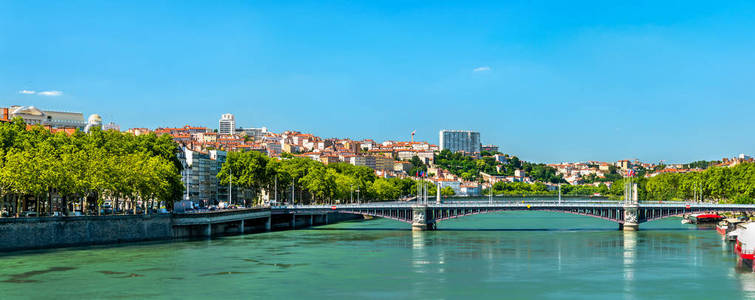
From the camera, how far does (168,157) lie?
72.2 meters

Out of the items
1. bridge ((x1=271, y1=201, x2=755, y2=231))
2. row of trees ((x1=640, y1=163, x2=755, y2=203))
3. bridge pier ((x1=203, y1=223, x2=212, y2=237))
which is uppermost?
row of trees ((x1=640, y1=163, x2=755, y2=203))

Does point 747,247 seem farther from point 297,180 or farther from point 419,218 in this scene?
point 297,180

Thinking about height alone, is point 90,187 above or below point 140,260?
above

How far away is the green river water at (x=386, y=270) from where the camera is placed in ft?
120

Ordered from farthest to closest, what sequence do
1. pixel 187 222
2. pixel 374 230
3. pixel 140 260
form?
pixel 374 230 → pixel 187 222 → pixel 140 260

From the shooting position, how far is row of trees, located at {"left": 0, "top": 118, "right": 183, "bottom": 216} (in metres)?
50.1

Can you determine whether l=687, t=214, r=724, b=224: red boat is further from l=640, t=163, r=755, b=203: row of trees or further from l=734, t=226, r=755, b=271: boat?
l=734, t=226, r=755, b=271: boat

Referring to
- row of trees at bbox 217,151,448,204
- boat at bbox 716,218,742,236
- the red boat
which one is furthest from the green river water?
row of trees at bbox 217,151,448,204

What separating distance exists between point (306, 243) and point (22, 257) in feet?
67.8

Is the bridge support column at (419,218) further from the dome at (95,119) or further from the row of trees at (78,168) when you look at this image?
the dome at (95,119)

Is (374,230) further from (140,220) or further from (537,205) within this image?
(140,220)

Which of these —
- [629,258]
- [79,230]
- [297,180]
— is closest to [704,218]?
[629,258]

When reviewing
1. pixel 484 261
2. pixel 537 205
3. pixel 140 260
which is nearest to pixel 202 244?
pixel 140 260

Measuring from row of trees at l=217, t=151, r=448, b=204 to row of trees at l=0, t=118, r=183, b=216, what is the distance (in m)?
18.3
